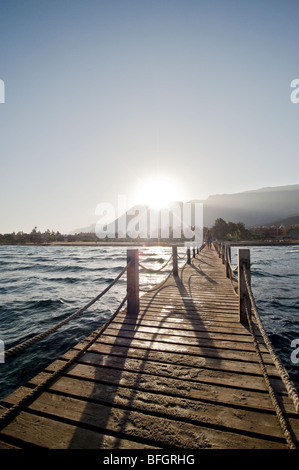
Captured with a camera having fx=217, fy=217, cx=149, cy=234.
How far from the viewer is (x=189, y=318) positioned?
4.77 metres

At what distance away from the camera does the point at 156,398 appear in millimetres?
2281

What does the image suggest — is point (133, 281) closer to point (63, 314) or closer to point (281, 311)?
point (63, 314)

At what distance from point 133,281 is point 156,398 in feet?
8.32

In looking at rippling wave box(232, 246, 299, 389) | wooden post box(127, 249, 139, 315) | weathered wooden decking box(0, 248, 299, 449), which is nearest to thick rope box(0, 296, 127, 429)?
weathered wooden decking box(0, 248, 299, 449)

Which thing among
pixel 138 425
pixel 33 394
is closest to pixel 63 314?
pixel 33 394

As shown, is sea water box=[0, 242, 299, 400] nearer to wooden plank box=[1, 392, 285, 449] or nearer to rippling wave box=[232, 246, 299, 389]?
rippling wave box=[232, 246, 299, 389]

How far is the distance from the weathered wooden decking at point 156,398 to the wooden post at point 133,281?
94cm

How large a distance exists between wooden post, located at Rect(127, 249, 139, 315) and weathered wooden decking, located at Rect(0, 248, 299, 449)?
0.94 metres

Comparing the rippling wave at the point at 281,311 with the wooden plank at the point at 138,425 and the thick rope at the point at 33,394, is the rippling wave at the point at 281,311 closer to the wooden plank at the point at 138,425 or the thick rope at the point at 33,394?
the wooden plank at the point at 138,425

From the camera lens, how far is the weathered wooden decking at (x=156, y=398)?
5.92ft

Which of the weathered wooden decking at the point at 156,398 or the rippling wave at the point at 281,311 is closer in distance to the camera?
the weathered wooden decking at the point at 156,398

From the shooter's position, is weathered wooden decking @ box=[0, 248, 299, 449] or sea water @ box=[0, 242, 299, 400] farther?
sea water @ box=[0, 242, 299, 400]

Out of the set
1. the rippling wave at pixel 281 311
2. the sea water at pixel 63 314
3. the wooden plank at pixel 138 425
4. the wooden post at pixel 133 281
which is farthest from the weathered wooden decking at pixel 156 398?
the rippling wave at pixel 281 311

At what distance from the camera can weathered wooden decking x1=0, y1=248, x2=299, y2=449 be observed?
→ 1804 mm
